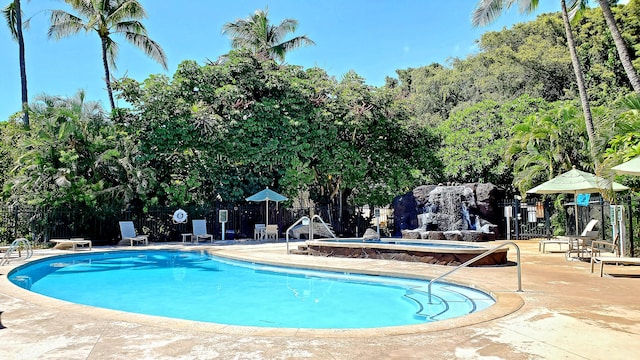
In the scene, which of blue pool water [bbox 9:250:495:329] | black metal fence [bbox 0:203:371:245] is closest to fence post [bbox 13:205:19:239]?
black metal fence [bbox 0:203:371:245]

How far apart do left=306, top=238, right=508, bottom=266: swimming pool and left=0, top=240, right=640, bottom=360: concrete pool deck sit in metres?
3.70

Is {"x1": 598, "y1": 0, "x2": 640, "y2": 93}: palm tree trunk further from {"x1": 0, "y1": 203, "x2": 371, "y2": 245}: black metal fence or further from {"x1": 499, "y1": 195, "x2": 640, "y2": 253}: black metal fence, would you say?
{"x1": 0, "y1": 203, "x2": 371, "y2": 245}: black metal fence

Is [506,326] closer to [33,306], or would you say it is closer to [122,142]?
[33,306]

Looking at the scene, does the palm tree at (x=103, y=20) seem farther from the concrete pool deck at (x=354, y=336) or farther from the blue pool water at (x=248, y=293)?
the concrete pool deck at (x=354, y=336)

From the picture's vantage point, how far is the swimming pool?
10.9 m

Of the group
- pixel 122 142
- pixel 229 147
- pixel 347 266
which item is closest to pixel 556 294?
pixel 347 266

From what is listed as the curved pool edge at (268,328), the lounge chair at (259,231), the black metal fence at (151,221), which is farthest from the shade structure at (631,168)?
the black metal fence at (151,221)

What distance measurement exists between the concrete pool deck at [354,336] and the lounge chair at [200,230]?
12.4 meters

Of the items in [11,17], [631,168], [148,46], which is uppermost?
[11,17]

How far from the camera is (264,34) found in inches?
1135

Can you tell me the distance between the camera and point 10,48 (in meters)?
25.2

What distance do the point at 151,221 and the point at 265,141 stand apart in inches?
235

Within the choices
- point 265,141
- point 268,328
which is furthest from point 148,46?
point 268,328

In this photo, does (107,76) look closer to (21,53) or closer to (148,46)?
(148,46)
